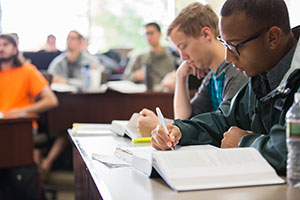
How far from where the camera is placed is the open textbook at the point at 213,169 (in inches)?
36.4

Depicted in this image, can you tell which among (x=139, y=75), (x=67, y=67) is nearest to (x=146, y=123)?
(x=139, y=75)

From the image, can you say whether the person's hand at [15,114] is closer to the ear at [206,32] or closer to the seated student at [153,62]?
the seated student at [153,62]

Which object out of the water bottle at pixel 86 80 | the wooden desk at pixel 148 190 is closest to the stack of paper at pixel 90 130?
the wooden desk at pixel 148 190

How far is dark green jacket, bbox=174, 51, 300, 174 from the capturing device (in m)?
1.06

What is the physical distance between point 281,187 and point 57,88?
3468mm

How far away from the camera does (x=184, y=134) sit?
1.42 metres

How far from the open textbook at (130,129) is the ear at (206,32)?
463 millimetres

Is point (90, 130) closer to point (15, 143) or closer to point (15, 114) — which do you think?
point (15, 143)

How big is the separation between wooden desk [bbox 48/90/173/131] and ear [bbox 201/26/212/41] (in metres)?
1.84

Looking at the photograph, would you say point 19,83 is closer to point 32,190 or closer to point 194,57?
point 32,190

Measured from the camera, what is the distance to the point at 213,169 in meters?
0.95

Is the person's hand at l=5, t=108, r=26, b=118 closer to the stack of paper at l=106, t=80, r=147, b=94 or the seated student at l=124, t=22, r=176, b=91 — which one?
the stack of paper at l=106, t=80, r=147, b=94

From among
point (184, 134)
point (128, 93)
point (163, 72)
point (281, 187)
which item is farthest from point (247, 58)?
point (163, 72)

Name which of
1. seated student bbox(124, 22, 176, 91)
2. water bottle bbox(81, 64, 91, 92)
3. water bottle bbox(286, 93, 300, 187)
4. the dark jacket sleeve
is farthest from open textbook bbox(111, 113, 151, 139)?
seated student bbox(124, 22, 176, 91)
